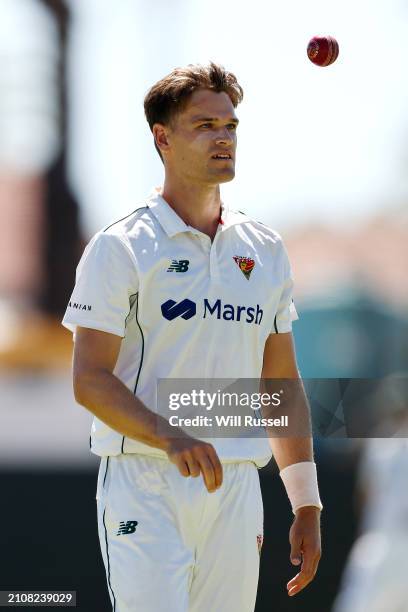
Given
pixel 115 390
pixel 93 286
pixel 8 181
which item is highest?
pixel 93 286

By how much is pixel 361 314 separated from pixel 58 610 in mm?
9799

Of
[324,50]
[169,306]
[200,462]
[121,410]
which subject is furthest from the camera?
[324,50]

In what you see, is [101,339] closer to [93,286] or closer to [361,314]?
[93,286]

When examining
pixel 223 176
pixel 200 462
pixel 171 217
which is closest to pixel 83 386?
pixel 200 462

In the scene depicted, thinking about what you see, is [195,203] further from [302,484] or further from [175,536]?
[175,536]

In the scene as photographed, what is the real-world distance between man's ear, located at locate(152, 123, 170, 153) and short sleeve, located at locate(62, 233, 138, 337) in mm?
451

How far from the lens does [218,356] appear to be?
173 inches

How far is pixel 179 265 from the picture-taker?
439 centimetres

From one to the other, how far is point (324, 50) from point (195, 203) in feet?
2.71

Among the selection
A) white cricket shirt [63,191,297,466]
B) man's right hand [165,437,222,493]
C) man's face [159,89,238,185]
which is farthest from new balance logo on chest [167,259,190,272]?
man's right hand [165,437,222,493]

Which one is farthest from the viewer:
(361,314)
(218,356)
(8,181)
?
(8,181)

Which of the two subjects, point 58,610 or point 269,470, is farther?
point 269,470

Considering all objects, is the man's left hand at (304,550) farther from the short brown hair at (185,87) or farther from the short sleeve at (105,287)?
the short brown hair at (185,87)

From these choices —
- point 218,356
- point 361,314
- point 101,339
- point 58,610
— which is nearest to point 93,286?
point 101,339
